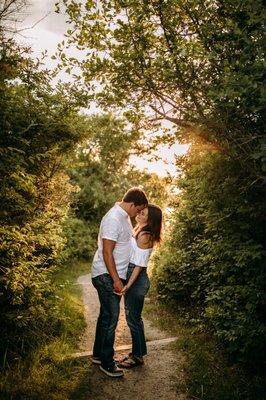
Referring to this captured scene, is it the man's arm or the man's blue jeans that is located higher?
the man's arm

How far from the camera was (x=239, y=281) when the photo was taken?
533 cm

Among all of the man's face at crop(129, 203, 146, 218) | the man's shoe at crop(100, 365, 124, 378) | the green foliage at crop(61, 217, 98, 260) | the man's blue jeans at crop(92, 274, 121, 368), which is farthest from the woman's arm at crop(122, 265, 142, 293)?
the green foliage at crop(61, 217, 98, 260)

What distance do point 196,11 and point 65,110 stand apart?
268cm

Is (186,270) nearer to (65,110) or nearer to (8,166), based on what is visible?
(65,110)

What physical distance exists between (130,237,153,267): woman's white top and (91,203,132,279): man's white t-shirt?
222mm

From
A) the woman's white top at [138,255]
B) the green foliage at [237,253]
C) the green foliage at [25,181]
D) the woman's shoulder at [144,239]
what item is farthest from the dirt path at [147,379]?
the woman's shoulder at [144,239]

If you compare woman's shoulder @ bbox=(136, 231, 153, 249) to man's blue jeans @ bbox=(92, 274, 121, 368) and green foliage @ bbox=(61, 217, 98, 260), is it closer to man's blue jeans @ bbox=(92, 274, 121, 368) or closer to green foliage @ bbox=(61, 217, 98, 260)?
man's blue jeans @ bbox=(92, 274, 121, 368)

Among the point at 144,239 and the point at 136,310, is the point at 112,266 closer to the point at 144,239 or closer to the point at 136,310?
the point at 144,239

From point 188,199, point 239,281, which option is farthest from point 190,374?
point 188,199

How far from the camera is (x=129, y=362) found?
536 centimetres

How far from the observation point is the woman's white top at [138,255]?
5357 mm

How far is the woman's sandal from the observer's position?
530 centimetres

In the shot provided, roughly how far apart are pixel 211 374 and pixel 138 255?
1.93m

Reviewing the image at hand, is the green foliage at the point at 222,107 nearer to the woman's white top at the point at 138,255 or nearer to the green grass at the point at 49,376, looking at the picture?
the woman's white top at the point at 138,255
